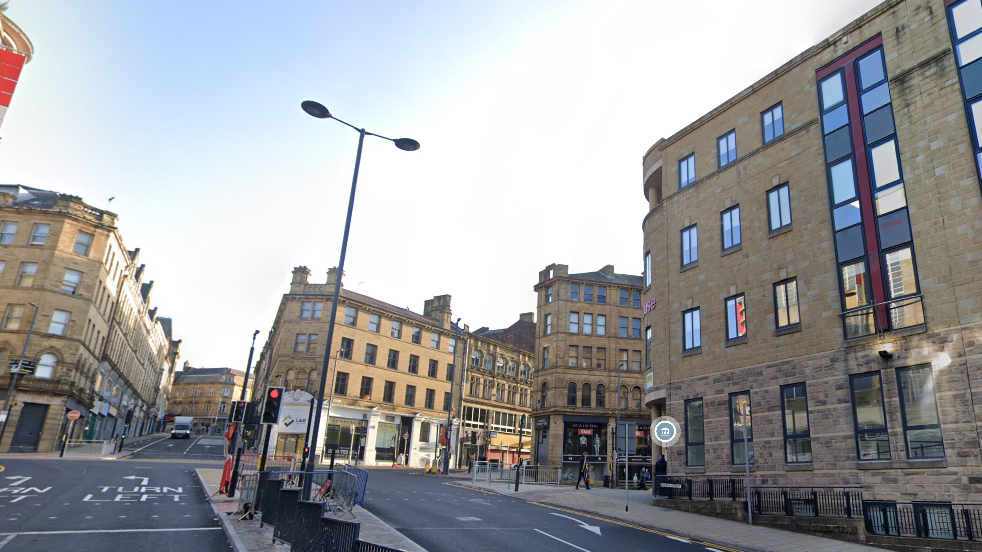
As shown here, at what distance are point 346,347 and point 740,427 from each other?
119 feet

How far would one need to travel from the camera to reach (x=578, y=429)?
161 ft

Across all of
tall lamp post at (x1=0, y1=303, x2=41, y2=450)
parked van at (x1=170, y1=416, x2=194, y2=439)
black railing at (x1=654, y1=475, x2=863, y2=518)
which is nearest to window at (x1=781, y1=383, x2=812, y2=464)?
black railing at (x1=654, y1=475, x2=863, y2=518)

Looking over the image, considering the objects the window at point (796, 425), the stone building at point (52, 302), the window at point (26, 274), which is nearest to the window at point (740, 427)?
the window at point (796, 425)

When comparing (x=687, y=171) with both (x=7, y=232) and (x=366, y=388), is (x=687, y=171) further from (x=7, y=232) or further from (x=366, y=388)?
(x=7, y=232)

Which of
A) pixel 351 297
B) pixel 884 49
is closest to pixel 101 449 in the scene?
pixel 351 297

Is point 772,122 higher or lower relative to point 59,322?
higher

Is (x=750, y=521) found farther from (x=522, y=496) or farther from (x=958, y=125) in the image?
(x=958, y=125)

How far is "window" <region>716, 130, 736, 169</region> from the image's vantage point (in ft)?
78.3

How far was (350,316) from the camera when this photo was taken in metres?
51.0

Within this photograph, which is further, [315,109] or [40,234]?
[40,234]

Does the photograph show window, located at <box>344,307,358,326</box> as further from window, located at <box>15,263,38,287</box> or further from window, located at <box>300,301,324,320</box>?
window, located at <box>15,263,38,287</box>

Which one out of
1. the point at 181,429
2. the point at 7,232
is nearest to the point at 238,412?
the point at 7,232

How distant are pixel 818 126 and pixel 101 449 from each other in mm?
45462

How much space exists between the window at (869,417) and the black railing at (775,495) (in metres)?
1.18
